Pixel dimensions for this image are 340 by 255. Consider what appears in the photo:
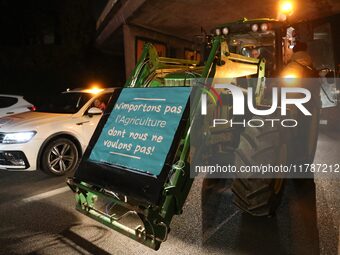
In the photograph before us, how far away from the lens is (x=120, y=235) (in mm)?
3969

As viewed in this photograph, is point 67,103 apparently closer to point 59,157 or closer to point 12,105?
point 59,157

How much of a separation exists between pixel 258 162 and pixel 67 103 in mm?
5043

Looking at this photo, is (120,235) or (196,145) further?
(120,235)

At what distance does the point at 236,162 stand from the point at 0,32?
26.4 metres

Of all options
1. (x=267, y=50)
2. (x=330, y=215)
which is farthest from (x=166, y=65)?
(x=330, y=215)

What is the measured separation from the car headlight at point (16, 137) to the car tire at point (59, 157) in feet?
1.27

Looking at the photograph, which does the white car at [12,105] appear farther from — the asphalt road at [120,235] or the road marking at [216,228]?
the road marking at [216,228]

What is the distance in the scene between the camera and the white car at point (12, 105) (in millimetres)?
10352

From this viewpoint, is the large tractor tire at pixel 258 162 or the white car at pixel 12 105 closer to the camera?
the large tractor tire at pixel 258 162

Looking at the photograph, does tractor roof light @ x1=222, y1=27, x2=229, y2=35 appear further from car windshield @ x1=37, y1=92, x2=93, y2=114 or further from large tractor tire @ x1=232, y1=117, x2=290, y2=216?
car windshield @ x1=37, y1=92, x2=93, y2=114

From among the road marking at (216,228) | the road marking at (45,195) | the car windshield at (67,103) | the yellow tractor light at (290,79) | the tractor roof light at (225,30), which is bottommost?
the road marking at (216,228)

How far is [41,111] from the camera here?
7320mm

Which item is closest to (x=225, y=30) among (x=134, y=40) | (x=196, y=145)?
(x=196, y=145)

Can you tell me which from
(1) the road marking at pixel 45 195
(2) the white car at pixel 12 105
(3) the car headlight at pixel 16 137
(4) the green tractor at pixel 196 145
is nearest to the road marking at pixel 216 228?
(4) the green tractor at pixel 196 145
